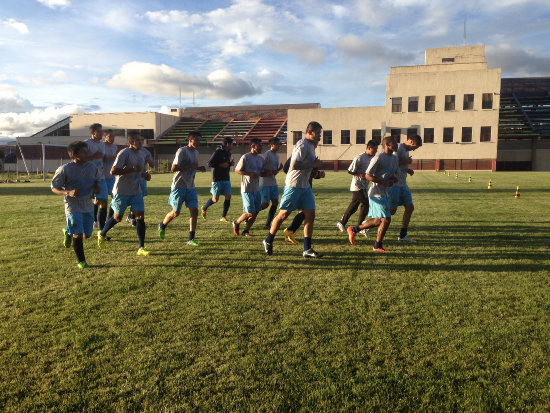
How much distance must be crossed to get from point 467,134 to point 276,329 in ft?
155

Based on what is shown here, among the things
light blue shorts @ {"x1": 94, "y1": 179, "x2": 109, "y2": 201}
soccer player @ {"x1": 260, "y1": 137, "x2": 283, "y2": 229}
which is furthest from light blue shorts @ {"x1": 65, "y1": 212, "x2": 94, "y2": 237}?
soccer player @ {"x1": 260, "y1": 137, "x2": 283, "y2": 229}

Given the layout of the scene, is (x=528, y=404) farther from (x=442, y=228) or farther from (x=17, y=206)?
(x=17, y=206)

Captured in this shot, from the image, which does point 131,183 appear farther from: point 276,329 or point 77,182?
point 276,329

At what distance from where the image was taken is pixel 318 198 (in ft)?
50.8

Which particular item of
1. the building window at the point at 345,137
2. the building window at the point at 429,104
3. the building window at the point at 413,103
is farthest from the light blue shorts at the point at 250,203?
the building window at the point at 429,104

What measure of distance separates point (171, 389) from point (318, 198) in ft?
42.6

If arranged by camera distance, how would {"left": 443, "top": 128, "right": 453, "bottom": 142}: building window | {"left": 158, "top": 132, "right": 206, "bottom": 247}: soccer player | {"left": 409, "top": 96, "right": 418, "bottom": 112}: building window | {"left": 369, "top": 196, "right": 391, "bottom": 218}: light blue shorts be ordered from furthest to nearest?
{"left": 409, "top": 96, "right": 418, "bottom": 112}: building window, {"left": 443, "top": 128, "right": 453, "bottom": 142}: building window, {"left": 158, "top": 132, "right": 206, "bottom": 247}: soccer player, {"left": 369, "top": 196, "right": 391, "bottom": 218}: light blue shorts

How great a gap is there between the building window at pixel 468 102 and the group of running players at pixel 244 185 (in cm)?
4219

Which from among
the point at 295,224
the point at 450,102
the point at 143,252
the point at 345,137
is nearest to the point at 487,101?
the point at 450,102

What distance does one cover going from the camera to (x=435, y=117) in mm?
45750

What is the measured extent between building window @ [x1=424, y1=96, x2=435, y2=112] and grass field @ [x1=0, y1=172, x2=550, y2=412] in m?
42.5

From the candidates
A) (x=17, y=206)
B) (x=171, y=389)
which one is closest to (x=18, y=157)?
(x=17, y=206)

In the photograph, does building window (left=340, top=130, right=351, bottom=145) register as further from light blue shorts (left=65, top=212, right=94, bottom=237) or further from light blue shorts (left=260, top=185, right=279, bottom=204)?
light blue shorts (left=65, top=212, right=94, bottom=237)

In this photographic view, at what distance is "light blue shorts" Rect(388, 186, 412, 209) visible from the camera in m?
7.69
